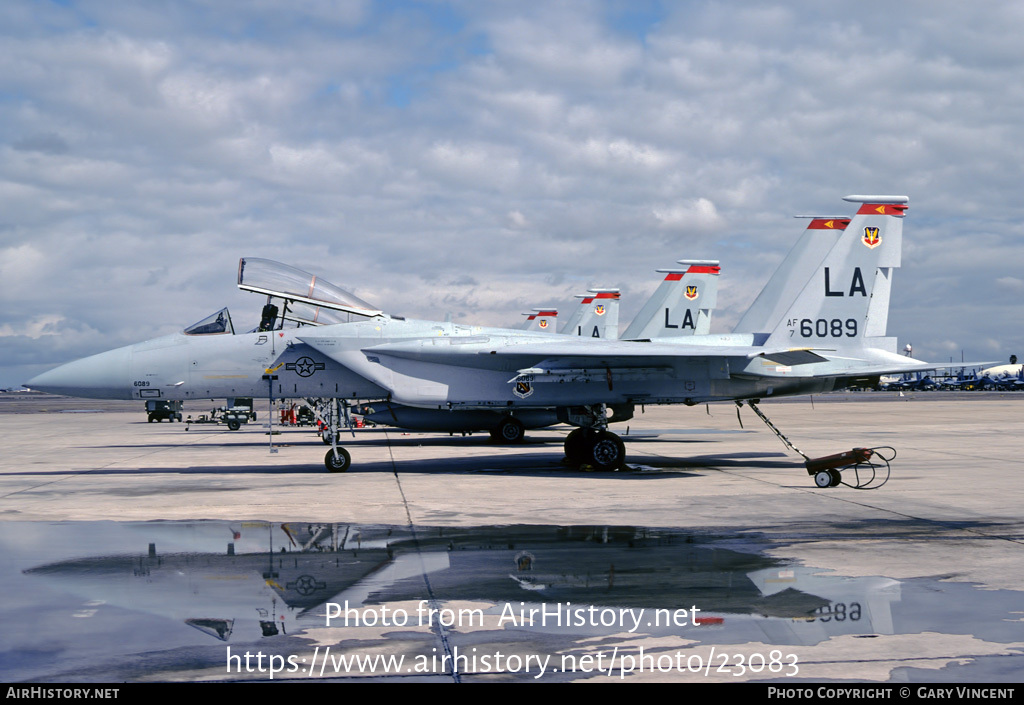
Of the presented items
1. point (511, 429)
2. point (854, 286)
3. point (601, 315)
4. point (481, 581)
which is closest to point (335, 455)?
point (511, 429)

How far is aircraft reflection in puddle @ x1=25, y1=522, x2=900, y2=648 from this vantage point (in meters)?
5.67

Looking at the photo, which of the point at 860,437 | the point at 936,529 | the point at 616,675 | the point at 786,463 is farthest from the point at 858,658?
the point at 860,437

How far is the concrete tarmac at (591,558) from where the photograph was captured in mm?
4902

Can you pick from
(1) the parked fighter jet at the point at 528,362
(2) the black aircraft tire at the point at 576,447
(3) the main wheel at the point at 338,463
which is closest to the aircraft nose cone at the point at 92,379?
(1) the parked fighter jet at the point at 528,362

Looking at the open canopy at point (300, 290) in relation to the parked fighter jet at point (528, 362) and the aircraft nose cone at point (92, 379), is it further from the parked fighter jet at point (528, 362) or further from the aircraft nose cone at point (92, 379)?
the aircraft nose cone at point (92, 379)

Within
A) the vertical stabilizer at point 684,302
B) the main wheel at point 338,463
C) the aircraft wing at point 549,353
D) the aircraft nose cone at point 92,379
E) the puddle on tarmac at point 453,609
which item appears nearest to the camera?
the puddle on tarmac at point 453,609

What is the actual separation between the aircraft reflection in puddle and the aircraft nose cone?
6635mm

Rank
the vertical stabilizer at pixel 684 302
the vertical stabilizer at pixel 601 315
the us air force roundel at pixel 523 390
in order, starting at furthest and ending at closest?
the vertical stabilizer at pixel 601 315
the vertical stabilizer at pixel 684 302
the us air force roundel at pixel 523 390

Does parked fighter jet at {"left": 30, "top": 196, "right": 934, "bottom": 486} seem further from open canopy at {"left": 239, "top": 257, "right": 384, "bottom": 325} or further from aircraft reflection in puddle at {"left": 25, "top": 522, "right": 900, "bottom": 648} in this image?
aircraft reflection in puddle at {"left": 25, "top": 522, "right": 900, "bottom": 648}

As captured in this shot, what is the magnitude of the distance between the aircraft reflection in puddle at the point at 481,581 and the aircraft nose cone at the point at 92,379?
6.63 m

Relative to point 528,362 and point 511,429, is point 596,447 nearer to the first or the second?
point 528,362

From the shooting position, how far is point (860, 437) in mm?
25938

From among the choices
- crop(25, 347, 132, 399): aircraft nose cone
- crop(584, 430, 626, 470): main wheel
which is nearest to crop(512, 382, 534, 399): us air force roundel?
crop(584, 430, 626, 470): main wheel

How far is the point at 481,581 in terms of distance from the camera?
686 cm
